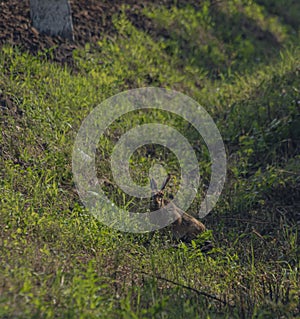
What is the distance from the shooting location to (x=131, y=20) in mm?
7055

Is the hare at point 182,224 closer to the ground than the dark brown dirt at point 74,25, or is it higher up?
higher up

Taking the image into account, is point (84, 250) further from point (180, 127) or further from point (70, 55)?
point (70, 55)

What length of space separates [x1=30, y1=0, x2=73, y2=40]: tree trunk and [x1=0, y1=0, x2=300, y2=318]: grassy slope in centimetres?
36

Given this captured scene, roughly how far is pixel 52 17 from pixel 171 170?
2.02m

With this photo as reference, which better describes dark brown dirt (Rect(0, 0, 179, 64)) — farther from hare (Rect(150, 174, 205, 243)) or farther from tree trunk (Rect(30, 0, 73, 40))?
hare (Rect(150, 174, 205, 243))

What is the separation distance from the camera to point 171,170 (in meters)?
5.34

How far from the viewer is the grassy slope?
135 inches

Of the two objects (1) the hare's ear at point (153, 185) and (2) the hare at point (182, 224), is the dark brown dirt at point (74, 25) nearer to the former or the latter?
(1) the hare's ear at point (153, 185)

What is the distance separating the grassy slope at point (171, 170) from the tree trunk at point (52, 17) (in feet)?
1.17

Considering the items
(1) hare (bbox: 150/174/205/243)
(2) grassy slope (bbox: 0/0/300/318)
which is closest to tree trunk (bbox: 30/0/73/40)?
(2) grassy slope (bbox: 0/0/300/318)

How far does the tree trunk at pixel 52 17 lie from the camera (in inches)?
240

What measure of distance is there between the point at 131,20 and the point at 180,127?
174 cm

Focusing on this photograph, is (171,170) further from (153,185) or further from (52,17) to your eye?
(52,17)

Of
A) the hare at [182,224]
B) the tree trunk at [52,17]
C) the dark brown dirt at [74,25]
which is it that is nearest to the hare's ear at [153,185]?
the hare at [182,224]
